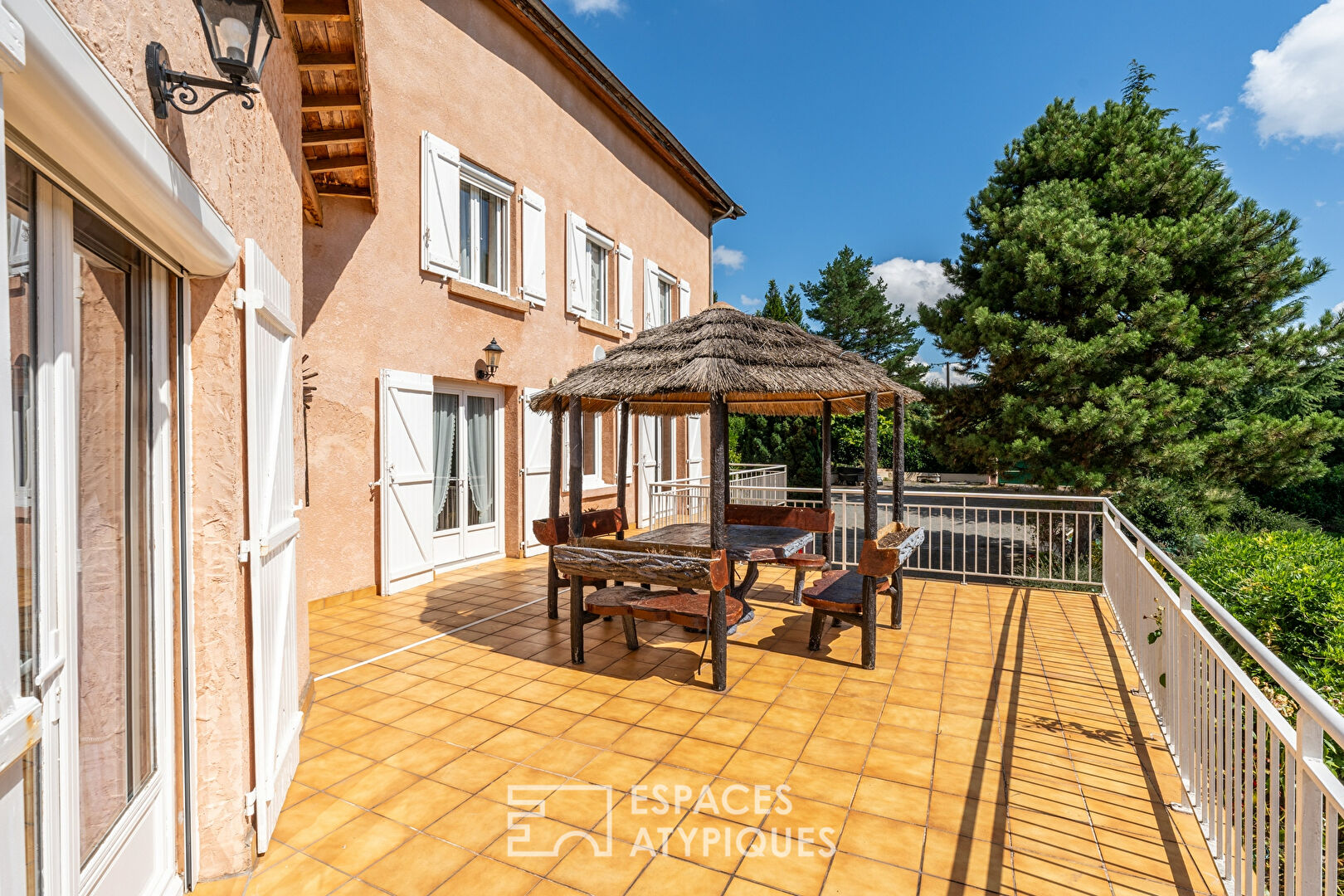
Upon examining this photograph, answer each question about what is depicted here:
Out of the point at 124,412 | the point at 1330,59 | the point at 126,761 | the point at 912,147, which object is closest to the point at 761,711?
the point at 126,761

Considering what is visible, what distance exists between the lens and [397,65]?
671 cm

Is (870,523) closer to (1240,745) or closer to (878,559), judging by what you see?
(878,559)

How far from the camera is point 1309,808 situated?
5.15ft

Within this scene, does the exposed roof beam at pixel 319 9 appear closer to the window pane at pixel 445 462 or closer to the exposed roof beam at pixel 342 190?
the exposed roof beam at pixel 342 190

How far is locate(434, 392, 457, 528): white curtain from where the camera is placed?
24.4 feet

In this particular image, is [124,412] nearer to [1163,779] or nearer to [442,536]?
[1163,779]

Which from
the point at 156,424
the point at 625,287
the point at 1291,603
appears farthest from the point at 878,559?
the point at 625,287

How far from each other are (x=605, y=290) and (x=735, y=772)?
29.5ft

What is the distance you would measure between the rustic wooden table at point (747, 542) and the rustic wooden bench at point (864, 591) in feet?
1.33

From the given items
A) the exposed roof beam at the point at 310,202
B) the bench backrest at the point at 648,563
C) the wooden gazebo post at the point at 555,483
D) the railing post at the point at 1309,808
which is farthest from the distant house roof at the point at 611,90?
the railing post at the point at 1309,808

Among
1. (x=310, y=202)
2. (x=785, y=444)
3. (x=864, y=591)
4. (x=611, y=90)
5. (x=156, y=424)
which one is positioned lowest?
(x=864, y=591)

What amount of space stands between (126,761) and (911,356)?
28028 mm

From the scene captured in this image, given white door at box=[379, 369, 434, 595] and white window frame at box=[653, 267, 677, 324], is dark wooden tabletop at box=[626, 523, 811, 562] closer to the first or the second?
white door at box=[379, 369, 434, 595]

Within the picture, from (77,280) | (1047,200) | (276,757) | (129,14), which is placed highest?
(1047,200)
